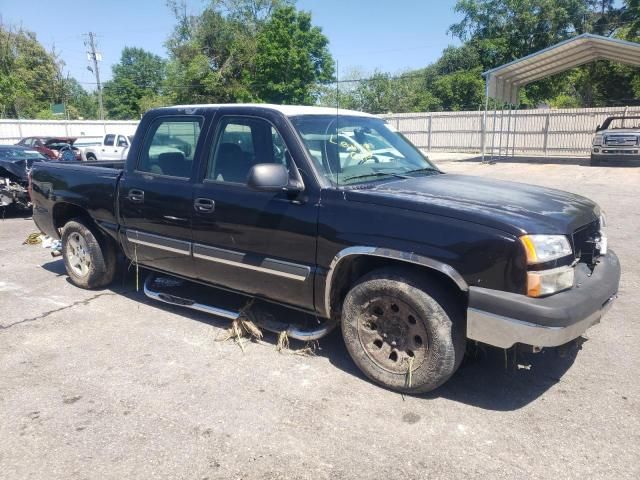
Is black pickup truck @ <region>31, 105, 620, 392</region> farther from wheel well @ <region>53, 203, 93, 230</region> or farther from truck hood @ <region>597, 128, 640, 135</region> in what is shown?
truck hood @ <region>597, 128, 640, 135</region>

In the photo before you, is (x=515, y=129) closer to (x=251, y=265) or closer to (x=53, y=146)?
(x=53, y=146)

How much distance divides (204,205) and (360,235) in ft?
4.74

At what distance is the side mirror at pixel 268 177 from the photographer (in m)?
3.44

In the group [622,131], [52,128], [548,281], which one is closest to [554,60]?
[622,131]

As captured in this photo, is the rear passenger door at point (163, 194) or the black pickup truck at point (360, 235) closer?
the black pickup truck at point (360, 235)

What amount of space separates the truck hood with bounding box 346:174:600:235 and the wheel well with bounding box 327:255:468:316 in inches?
15.5

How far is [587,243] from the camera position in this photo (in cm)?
344

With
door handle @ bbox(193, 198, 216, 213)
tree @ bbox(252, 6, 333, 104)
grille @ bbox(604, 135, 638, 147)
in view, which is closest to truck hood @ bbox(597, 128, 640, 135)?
grille @ bbox(604, 135, 638, 147)

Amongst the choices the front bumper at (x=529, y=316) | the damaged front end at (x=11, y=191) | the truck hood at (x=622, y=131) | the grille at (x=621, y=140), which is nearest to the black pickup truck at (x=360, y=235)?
the front bumper at (x=529, y=316)

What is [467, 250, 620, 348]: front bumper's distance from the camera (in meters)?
2.87

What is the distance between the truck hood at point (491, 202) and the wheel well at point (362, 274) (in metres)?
0.39

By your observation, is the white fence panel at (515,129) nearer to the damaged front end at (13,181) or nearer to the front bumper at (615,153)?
the front bumper at (615,153)

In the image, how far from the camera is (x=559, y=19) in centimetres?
3750

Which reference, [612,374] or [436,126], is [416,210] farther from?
[436,126]
